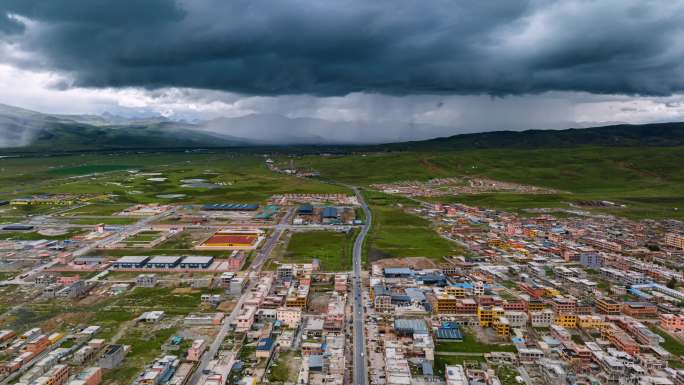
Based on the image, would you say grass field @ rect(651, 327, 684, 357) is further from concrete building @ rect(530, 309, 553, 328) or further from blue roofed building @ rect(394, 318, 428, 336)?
blue roofed building @ rect(394, 318, 428, 336)

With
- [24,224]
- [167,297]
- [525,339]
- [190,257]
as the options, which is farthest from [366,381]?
[24,224]

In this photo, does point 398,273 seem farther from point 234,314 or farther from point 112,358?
point 112,358

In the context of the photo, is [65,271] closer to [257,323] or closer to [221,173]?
[257,323]

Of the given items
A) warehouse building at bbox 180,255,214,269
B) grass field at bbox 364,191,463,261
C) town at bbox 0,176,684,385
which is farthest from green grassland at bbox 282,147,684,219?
warehouse building at bbox 180,255,214,269

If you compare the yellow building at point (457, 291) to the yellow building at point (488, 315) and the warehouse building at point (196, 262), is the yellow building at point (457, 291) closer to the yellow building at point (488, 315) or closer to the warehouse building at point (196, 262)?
the yellow building at point (488, 315)

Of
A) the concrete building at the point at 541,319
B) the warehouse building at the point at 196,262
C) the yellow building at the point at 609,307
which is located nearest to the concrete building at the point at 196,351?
the warehouse building at the point at 196,262

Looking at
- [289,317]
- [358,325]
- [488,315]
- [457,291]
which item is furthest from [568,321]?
[289,317]
